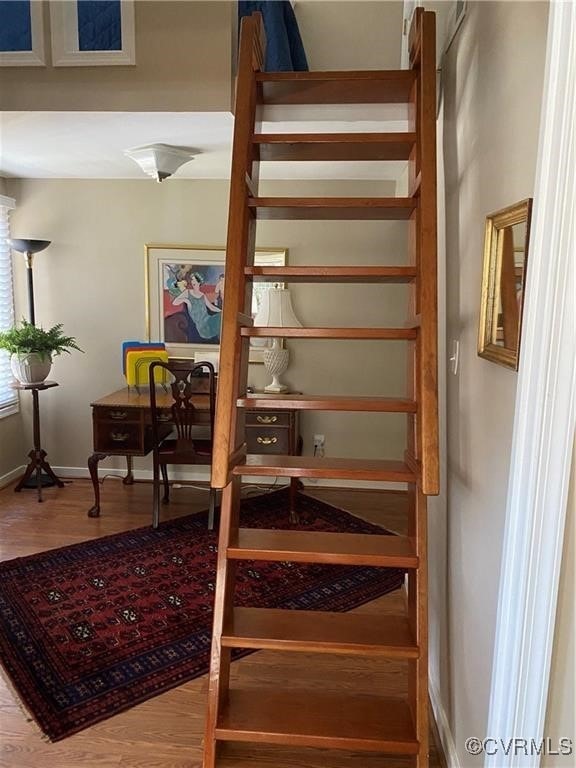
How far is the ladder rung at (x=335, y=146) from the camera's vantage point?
70.1 inches

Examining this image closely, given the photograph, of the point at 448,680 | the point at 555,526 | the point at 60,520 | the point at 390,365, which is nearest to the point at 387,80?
the point at 555,526

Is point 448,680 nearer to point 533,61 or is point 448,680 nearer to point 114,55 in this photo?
point 533,61

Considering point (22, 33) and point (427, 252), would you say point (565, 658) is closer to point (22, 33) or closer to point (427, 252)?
A: point (427, 252)

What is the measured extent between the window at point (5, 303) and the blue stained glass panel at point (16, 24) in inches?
64.5

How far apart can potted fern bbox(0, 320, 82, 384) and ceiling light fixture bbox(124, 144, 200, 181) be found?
137 cm

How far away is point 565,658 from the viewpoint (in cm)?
103

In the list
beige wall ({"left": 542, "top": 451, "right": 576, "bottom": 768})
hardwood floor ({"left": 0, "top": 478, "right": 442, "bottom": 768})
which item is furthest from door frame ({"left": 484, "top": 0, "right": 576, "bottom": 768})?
hardwood floor ({"left": 0, "top": 478, "right": 442, "bottom": 768})

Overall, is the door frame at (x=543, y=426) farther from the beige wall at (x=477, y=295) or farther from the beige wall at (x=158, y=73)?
the beige wall at (x=158, y=73)

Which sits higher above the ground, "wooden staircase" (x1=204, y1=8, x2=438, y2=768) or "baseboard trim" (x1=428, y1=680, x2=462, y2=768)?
"wooden staircase" (x1=204, y1=8, x2=438, y2=768)

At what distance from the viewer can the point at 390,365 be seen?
412 centimetres

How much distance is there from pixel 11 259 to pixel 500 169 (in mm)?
3897

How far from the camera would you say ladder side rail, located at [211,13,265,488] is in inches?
61.4

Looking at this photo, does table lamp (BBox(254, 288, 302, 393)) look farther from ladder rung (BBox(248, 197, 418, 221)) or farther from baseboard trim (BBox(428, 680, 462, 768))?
baseboard trim (BBox(428, 680, 462, 768))

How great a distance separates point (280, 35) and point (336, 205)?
1429 mm
